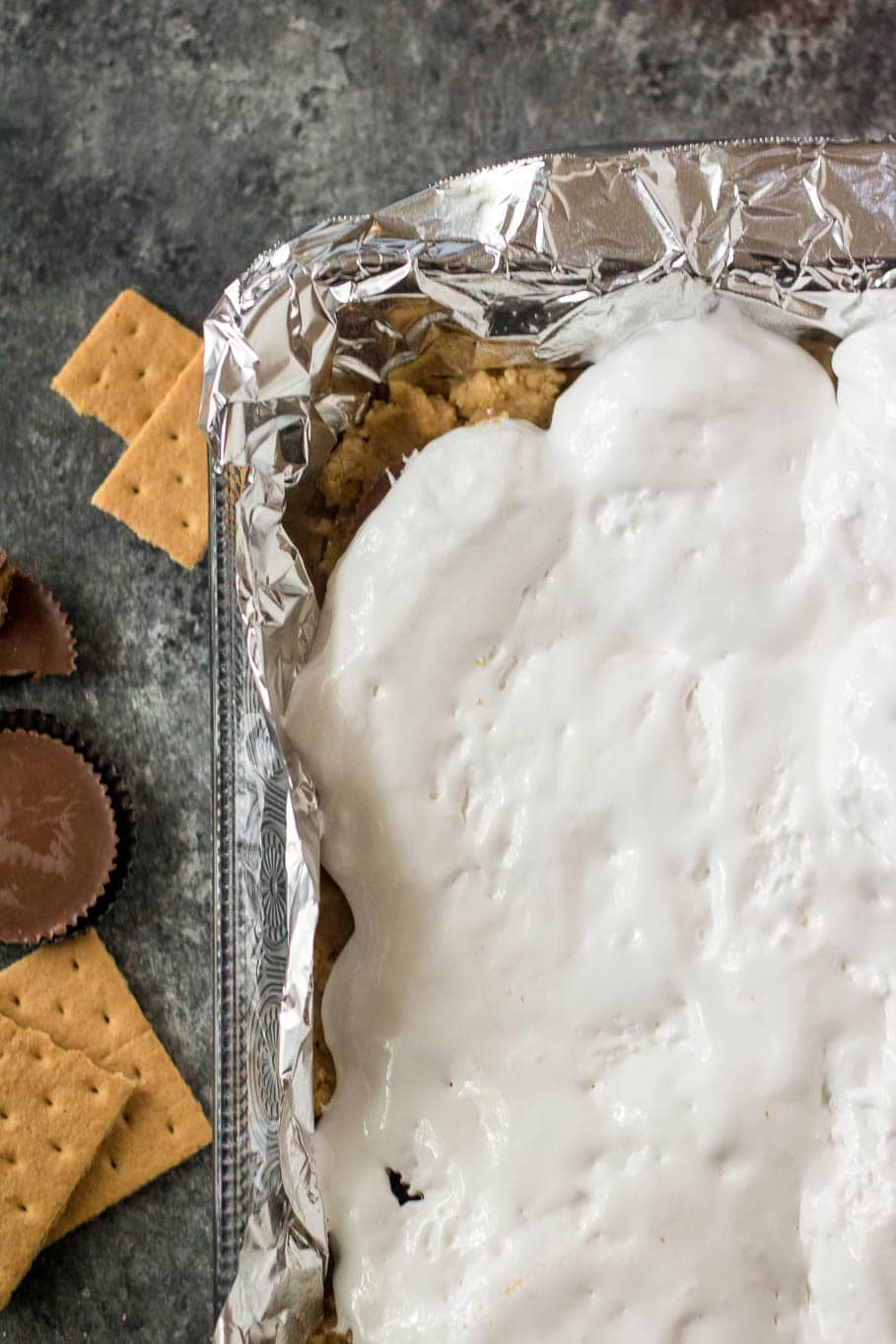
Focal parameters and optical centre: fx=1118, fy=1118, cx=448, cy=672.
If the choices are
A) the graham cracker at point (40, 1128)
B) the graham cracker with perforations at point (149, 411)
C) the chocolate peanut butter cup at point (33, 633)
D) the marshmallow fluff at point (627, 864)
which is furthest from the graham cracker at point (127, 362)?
the graham cracker at point (40, 1128)

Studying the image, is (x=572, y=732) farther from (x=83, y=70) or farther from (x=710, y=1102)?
(x=83, y=70)

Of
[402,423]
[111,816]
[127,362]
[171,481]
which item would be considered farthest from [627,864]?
[127,362]

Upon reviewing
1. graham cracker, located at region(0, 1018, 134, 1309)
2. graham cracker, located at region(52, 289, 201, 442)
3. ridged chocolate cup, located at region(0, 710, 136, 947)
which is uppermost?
graham cracker, located at region(52, 289, 201, 442)

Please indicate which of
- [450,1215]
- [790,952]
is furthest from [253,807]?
[790,952]

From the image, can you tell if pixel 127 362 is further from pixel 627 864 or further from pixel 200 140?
pixel 627 864

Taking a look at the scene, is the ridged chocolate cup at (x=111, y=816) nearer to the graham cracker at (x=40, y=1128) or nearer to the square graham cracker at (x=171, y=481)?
the graham cracker at (x=40, y=1128)

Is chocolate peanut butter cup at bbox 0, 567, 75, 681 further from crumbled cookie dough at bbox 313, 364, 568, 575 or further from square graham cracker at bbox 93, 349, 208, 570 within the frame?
crumbled cookie dough at bbox 313, 364, 568, 575

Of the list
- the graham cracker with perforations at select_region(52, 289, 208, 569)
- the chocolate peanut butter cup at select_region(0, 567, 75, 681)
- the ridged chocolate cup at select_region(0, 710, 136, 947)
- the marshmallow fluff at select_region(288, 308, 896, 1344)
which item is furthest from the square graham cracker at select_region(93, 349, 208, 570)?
the marshmallow fluff at select_region(288, 308, 896, 1344)
